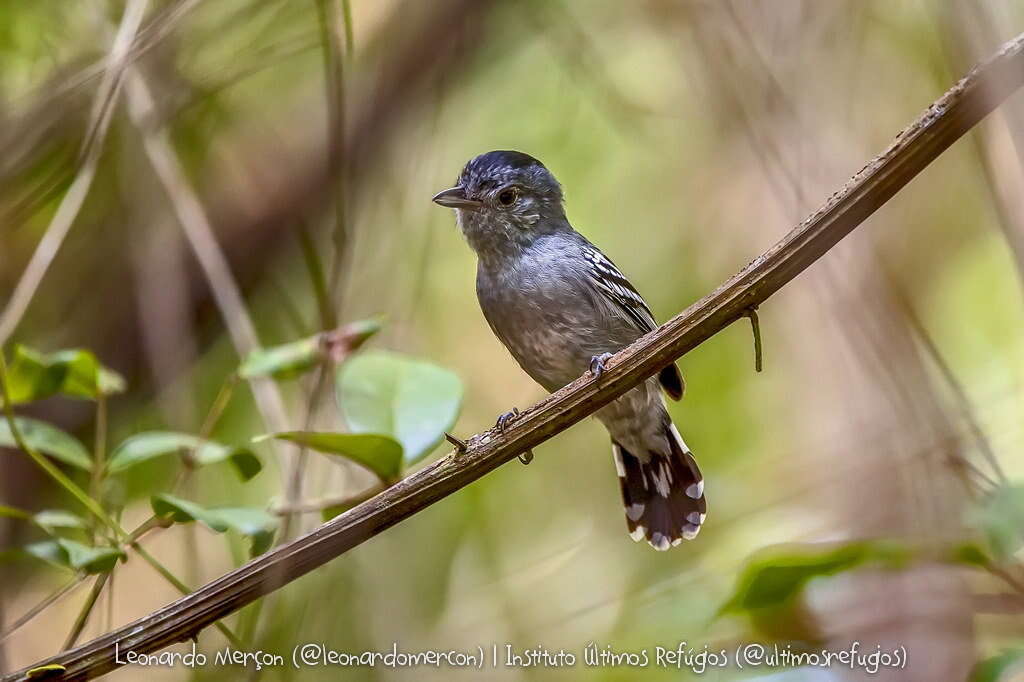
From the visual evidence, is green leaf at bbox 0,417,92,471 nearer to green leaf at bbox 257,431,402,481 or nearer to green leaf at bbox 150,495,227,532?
green leaf at bbox 150,495,227,532

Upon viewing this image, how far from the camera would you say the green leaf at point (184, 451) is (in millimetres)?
2684

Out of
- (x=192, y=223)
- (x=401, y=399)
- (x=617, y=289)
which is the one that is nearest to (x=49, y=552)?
(x=401, y=399)

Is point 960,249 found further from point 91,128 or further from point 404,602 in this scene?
point 91,128

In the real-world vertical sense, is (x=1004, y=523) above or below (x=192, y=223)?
below

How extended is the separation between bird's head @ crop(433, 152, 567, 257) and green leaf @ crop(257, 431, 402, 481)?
131 centimetres

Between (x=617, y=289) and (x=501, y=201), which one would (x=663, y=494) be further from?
(x=501, y=201)

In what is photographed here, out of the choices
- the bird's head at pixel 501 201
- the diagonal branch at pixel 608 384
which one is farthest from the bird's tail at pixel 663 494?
the diagonal branch at pixel 608 384

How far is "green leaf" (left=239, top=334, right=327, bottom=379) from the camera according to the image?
2826mm

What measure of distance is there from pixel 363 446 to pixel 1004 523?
150 centimetres

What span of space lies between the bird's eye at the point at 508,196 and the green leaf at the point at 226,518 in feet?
5.29

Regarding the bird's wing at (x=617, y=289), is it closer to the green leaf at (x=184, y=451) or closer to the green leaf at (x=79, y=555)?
the green leaf at (x=184, y=451)

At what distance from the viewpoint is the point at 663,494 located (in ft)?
13.2

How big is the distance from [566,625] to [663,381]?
129 centimetres

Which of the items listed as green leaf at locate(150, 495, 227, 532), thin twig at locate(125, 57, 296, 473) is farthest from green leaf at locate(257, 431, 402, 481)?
thin twig at locate(125, 57, 296, 473)
